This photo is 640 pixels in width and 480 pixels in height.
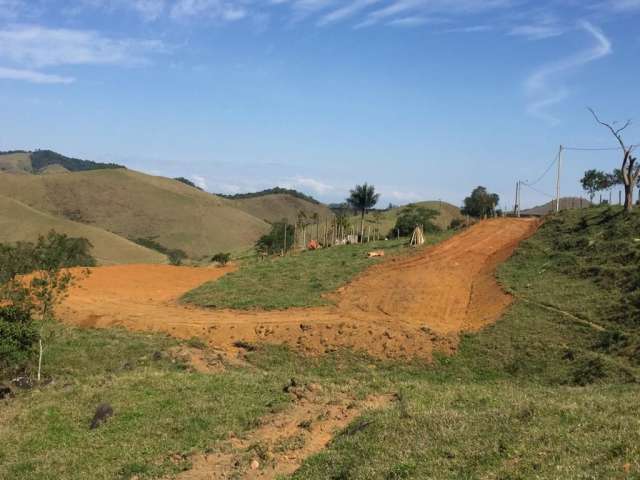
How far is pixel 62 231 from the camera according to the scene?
297ft

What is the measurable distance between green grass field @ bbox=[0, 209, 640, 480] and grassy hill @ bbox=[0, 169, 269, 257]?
86918 mm

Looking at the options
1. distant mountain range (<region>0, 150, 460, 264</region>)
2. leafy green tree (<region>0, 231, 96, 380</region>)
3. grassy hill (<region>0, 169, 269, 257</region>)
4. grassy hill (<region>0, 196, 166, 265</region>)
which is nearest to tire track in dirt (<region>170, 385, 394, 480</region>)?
leafy green tree (<region>0, 231, 96, 380</region>)

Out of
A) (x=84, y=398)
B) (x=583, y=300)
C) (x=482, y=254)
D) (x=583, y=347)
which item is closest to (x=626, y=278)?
(x=583, y=300)

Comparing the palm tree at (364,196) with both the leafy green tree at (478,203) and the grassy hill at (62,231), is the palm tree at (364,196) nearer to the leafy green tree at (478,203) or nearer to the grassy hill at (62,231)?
the leafy green tree at (478,203)

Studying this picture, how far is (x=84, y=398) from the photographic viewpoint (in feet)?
40.6

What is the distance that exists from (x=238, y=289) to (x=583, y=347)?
12.8 m

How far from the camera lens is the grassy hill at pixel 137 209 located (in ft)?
365

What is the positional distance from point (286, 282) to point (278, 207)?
145 meters

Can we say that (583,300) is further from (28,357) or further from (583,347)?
(28,357)

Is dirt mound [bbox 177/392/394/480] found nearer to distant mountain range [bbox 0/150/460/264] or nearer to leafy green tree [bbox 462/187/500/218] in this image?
leafy green tree [bbox 462/187/500/218]

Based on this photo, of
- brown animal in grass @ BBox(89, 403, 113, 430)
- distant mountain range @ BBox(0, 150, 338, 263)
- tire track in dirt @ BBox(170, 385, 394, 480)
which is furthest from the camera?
distant mountain range @ BBox(0, 150, 338, 263)

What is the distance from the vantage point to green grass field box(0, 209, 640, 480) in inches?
286

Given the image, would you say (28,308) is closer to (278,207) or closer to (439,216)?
(439,216)

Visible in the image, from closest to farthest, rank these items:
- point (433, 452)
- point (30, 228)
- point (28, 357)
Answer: point (433, 452) < point (28, 357) < point (30, 228)
